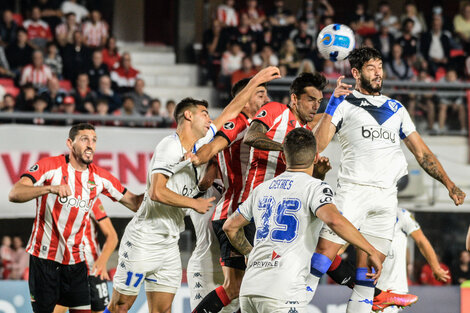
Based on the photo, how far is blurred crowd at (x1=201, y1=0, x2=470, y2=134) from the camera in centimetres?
1353

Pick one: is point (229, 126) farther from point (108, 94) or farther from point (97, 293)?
point (108, 94)

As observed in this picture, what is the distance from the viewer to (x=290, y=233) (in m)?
5.16

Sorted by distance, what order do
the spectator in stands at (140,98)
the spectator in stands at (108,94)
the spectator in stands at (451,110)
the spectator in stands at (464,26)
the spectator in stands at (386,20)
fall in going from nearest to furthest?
the spectator in stands at (451,110) → the spectator in stands at (108,94) → the spectator in stands at (140,98) → the spectator in stands at (464,26) → the spectator in stands at (386,20)

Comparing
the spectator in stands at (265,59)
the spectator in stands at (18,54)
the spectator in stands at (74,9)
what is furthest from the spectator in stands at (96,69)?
the spectator in stands at (265,59)

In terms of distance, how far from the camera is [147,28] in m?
16.8

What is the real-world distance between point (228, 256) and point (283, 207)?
1521 mm

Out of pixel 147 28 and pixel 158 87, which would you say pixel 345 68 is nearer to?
pixel 158 87

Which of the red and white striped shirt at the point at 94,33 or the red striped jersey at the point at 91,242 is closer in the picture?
the red striped jersey at the point at 91,242

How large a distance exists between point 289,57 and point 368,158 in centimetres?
719

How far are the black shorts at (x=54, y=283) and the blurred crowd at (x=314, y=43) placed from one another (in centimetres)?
623

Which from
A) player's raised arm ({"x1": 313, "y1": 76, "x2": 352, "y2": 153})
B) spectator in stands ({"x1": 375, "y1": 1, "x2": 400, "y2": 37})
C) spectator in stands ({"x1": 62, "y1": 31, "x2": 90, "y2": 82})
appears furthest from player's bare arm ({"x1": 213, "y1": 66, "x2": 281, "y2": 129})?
spectator in stands ({"x1": 375, "y1": 1, "x2": 400, "y2": 37})

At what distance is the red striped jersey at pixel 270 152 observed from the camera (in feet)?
21.0

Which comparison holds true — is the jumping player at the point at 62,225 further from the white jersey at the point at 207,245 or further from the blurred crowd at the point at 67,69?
the blurred crowd at the point at 67,69

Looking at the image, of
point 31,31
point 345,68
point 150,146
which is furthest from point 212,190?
point 31,31
